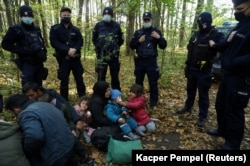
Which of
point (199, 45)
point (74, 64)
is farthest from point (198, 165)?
point (74, 64)

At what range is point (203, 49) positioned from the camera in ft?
15.8

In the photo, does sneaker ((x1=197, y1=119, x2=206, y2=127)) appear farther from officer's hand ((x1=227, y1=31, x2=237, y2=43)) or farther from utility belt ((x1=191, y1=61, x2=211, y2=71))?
officer's hand ((x1=227, y1=31, x2=237, y2=43))

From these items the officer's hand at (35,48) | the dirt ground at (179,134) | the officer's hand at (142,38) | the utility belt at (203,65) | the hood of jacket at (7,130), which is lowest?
the dirt ground at (179,134)

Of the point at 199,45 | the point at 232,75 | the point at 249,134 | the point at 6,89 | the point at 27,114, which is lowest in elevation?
the point at 249,134

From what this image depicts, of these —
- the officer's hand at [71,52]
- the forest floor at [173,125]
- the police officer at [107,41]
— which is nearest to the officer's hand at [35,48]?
the officer's hand at [71,52]

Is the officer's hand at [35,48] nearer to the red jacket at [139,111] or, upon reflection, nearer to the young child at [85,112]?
the young child at [85,112]

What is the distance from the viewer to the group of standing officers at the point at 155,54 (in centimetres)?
370

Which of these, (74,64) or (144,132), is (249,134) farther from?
(74,64)

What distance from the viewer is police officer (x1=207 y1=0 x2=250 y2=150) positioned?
3.58m

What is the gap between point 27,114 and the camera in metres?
2.76

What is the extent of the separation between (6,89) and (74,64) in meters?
2.36

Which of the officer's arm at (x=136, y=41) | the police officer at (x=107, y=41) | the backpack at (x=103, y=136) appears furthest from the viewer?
the police officer at (x=107, y=41)

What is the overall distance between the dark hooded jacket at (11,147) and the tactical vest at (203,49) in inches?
144

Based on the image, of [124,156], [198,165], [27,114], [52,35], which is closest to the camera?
[27,114]
